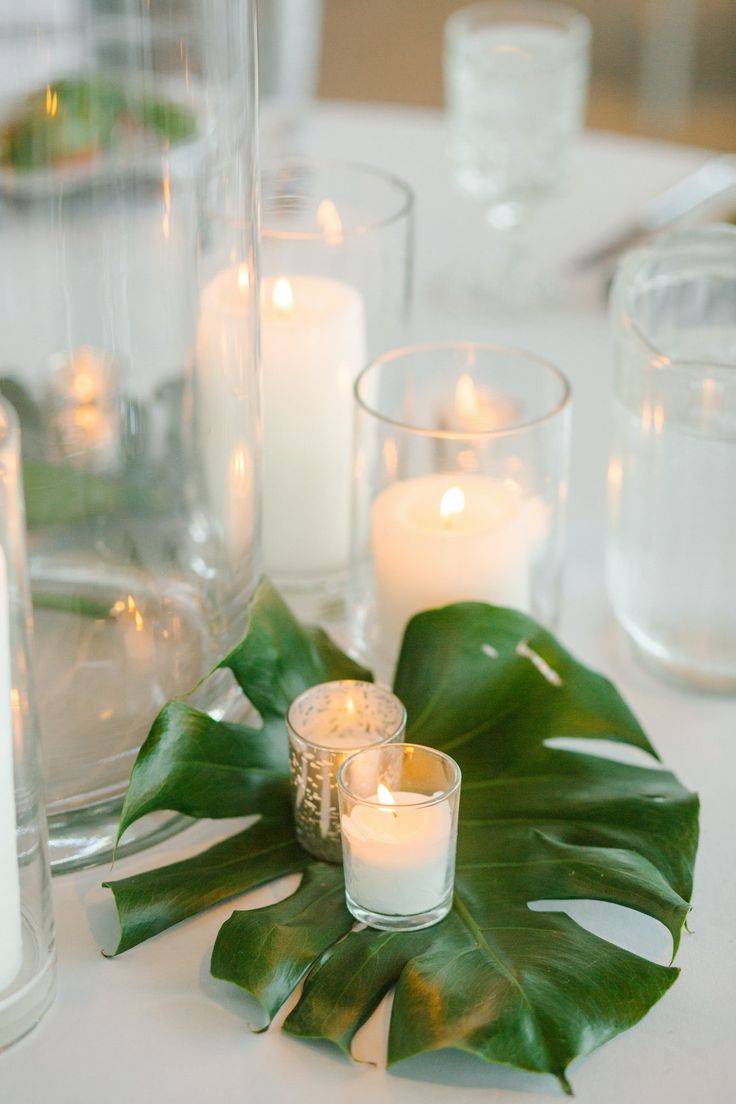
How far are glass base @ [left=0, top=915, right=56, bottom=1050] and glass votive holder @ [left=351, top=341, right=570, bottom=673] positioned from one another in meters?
0.19

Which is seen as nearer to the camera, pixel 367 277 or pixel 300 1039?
pixel 300 1039

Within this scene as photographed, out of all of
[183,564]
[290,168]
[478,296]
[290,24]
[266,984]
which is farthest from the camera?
[290,24]

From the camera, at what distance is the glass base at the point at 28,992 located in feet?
1.24

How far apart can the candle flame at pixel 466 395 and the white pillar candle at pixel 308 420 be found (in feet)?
0.14

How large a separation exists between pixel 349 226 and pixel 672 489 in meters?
0.20

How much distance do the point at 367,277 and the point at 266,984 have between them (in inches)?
12.6

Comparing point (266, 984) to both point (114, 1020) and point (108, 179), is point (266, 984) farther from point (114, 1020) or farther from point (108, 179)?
point (108, 179)

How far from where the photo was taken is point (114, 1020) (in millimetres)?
388

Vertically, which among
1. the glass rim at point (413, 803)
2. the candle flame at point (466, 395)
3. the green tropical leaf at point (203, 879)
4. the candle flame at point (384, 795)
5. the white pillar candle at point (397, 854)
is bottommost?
the green tropical leaf at point (203, 879)

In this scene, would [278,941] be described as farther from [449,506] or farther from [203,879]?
[449,506]

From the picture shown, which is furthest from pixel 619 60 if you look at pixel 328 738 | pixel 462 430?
pixel 328 738

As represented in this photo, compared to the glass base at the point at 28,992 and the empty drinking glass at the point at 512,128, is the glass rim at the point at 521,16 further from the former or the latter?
the glass base at the point at 28,992

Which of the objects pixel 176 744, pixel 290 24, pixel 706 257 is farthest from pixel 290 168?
pixel 290 24

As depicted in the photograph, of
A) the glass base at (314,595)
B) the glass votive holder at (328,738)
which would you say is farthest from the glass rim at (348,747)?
the glass base at (314,595)
